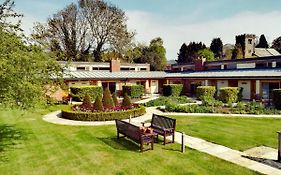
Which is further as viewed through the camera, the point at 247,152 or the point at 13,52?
the point at 247,152

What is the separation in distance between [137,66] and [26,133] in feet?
125

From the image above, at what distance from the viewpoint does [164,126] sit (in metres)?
14.1

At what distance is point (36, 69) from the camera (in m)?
9.82

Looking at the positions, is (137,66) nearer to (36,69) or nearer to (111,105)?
(111,105)

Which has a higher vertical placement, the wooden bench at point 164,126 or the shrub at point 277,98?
the shrub at point 277,98

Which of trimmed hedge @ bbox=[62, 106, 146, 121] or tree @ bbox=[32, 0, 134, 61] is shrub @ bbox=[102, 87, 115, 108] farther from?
tree @ bbox=[32, 0, 134, 61]

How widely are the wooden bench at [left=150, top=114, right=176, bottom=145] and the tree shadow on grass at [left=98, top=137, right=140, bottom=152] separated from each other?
145 cm

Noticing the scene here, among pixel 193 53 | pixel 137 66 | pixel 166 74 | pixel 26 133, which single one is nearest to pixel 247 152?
pixel 26 133

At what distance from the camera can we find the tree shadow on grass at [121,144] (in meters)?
12.3

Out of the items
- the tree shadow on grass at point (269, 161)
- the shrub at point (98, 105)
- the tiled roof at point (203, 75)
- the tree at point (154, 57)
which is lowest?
the tree shadow on grass at point (269, 161)

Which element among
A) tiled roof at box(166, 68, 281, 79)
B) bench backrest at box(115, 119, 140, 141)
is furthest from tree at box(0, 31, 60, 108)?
tiled roof at box(166, 68, 281, 79)

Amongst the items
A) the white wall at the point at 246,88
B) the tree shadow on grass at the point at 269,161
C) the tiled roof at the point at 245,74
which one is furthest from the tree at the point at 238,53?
the tree shadow on grass at the point at 269,161

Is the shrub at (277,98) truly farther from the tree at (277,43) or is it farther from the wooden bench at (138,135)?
the tree at (277,43)

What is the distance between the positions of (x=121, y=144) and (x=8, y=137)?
6448 millimetres
